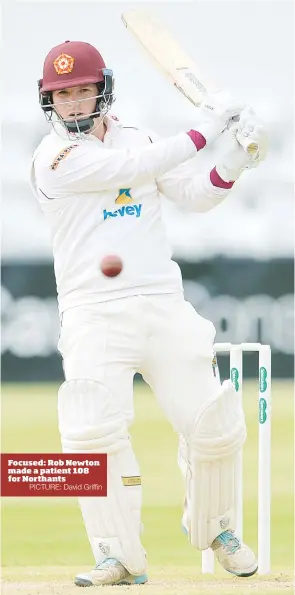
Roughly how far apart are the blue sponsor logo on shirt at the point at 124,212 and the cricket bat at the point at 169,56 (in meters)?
0.31

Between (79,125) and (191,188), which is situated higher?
(79,125)

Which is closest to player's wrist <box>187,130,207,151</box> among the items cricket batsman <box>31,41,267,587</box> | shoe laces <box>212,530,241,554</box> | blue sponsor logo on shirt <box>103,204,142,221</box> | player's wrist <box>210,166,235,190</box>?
cricket batsman <box>31,41,267,587</box>

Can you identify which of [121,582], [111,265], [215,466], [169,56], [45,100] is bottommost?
[121,582]

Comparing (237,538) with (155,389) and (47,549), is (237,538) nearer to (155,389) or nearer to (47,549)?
(155,389)

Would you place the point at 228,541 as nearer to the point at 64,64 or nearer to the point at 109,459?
the point at 109,459

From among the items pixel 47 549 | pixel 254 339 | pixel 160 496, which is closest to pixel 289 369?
pixel 254 339

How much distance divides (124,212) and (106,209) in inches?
1.8

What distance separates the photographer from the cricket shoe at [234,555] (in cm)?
338

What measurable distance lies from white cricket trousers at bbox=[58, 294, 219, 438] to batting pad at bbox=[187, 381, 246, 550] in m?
0.03

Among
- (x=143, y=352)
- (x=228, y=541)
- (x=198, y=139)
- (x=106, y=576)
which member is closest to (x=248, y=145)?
(x=198, y=139)

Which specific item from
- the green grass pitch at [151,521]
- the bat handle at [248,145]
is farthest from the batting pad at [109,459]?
the bat handle at [248,145]

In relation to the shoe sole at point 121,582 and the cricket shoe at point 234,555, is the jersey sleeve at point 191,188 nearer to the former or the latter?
the cricket shoe at point 234,555

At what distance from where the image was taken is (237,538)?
3406mm

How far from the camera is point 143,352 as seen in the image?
10.8 ft
